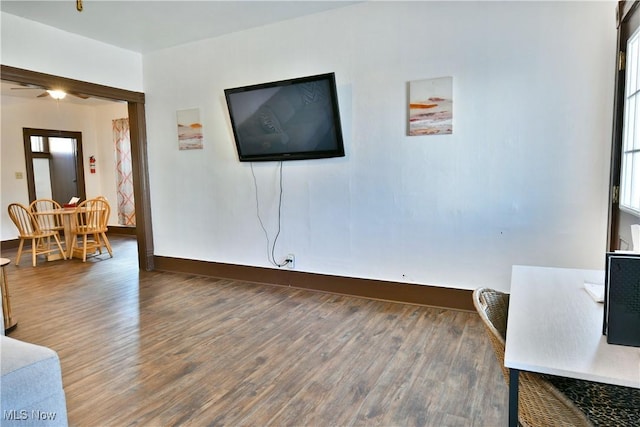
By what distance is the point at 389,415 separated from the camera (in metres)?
1.91

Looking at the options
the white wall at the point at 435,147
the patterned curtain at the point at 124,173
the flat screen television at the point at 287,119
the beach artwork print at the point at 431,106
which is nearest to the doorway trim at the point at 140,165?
the white wall at the point at 435,147

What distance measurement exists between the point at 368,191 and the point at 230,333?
1.74m

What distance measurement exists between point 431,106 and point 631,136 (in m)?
1.38

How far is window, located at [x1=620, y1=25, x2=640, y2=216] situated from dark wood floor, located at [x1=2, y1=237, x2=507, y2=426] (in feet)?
4.34

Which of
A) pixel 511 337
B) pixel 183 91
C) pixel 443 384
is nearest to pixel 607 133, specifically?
pixel 443 384

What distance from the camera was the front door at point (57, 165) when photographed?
7554mm

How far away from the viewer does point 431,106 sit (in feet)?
10.6

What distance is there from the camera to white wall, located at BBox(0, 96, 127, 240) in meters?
6.79

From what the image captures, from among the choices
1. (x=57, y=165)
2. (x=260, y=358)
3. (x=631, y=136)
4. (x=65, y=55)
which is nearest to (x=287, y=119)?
(x=260, y=358)

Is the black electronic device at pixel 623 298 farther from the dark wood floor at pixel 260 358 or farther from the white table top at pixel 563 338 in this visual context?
the dark wood floor at pixel 260 358

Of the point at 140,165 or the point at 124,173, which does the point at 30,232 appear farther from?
the point at 140,165

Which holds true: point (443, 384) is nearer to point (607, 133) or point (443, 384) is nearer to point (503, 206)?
point (503, 206)

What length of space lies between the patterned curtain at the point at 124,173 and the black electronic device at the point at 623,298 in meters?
7.83

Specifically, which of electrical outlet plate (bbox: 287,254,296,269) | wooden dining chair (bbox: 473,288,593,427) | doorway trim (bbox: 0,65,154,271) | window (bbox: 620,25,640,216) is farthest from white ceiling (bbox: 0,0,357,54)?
wooden dining chair (bbox: 473,288,593,427)
